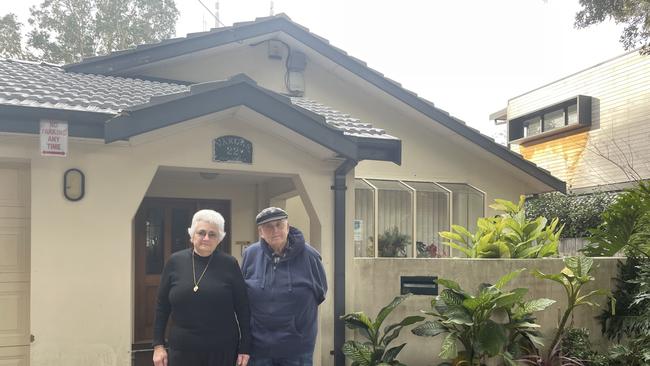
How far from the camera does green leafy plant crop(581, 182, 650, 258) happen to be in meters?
5.92

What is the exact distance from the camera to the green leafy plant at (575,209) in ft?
42.1

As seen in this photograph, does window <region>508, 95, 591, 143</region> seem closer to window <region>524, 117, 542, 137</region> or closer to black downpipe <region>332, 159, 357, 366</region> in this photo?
window <region>524, 117, 542, 137</region>

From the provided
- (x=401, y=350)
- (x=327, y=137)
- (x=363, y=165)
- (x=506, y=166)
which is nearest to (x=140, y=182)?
(x=327, y=137)

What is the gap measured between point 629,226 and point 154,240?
6.15m

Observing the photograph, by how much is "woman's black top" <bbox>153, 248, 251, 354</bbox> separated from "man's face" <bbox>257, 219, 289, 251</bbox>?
0.96ft

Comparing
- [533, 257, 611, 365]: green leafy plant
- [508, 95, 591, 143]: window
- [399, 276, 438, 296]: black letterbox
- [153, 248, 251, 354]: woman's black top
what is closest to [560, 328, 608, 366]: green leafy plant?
[533, 257, 611, 365]: green leafy plant

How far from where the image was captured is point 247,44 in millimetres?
8695

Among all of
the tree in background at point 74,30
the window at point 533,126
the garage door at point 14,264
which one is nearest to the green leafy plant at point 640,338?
the garage door at point 14,264

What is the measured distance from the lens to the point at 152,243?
25.7 ft

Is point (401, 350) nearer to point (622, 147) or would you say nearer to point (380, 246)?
point (380, 246)

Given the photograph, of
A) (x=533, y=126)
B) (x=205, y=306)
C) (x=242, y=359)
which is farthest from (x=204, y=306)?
(x=533, y=126)

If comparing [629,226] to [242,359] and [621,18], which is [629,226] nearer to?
[242,359]

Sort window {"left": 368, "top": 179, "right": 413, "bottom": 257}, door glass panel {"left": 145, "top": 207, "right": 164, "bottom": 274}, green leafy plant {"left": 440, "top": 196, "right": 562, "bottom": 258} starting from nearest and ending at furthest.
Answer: green leafy plant {"left": 440, "top": 196, "right": 562, "bottom": 258}
door glass panel {"left": 145, "top": 207, "right": 164, "bottom": 274}
window {"left": 368, "top": 179, "right": 413, "bottom": 257}

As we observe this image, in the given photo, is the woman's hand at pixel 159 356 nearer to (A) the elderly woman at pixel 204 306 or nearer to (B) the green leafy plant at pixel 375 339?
(A) the elderly woman at pixel 204 306
